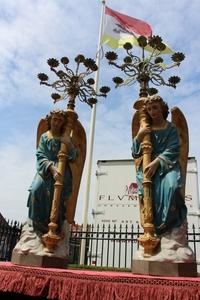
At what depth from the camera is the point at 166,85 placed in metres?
6.57

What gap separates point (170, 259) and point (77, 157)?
9.86 feet

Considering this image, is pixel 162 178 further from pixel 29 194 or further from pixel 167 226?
pixel 29 194

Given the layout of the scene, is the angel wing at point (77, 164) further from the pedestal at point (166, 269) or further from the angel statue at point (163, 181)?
the pedestal at point (166, 269)

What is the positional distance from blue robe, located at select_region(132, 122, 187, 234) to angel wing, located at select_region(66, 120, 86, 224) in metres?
1.64

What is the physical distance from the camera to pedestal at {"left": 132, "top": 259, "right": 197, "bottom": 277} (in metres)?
4.19

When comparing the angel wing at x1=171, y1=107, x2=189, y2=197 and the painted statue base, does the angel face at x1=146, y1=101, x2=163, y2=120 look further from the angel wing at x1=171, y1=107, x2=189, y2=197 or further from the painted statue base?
the painted statue base

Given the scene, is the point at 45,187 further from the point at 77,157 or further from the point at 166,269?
the point at 166,269

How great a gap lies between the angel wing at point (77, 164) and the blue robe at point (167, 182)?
164cm

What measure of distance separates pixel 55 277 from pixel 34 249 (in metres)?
1.62

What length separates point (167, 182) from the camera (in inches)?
190

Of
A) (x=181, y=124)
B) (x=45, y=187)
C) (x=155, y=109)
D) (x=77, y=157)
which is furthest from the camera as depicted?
(x=77, y=157)

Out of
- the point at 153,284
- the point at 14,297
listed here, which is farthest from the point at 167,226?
the point at 14,297

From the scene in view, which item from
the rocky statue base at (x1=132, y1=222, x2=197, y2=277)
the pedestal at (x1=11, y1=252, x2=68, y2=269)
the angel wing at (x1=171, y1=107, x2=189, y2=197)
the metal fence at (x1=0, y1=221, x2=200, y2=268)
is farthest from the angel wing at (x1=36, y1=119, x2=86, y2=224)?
the metal fence at (x1=0, y1=221, x2=200, y2=268)

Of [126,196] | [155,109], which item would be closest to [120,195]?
[126,196]
